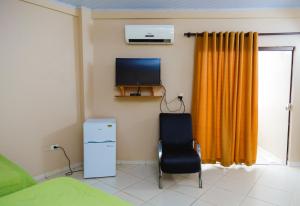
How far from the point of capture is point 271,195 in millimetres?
2771

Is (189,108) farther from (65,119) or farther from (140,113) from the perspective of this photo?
(65,119)

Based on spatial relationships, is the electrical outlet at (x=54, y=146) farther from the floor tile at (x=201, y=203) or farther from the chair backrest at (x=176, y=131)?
the floor tile at (x=201, y=203)

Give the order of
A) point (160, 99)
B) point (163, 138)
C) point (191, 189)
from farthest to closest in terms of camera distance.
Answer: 1. point (160, 99)
2. point (163, 138)
3. point (191, 189)

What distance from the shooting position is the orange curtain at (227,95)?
136 inches

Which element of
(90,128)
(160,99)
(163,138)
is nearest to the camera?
(90,128)

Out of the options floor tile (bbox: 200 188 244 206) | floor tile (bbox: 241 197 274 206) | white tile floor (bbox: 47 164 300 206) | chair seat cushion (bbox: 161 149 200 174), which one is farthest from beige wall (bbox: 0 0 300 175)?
floor tile (bbox: 241 197 274 206)

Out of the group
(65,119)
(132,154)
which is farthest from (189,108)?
(65,119)

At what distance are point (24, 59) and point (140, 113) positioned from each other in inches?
72.4

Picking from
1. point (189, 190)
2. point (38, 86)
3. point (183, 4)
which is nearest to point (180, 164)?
point (189, 190)

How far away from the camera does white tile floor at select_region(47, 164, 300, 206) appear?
104 inches

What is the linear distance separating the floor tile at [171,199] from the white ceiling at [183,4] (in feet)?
8.66

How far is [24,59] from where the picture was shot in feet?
9.66

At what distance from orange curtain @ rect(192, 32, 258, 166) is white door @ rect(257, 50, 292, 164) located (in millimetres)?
662

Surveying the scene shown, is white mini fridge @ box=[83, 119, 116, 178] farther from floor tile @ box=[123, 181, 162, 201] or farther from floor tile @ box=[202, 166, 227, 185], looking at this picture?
floor tile @ box=[202, 166, 227, 185]
